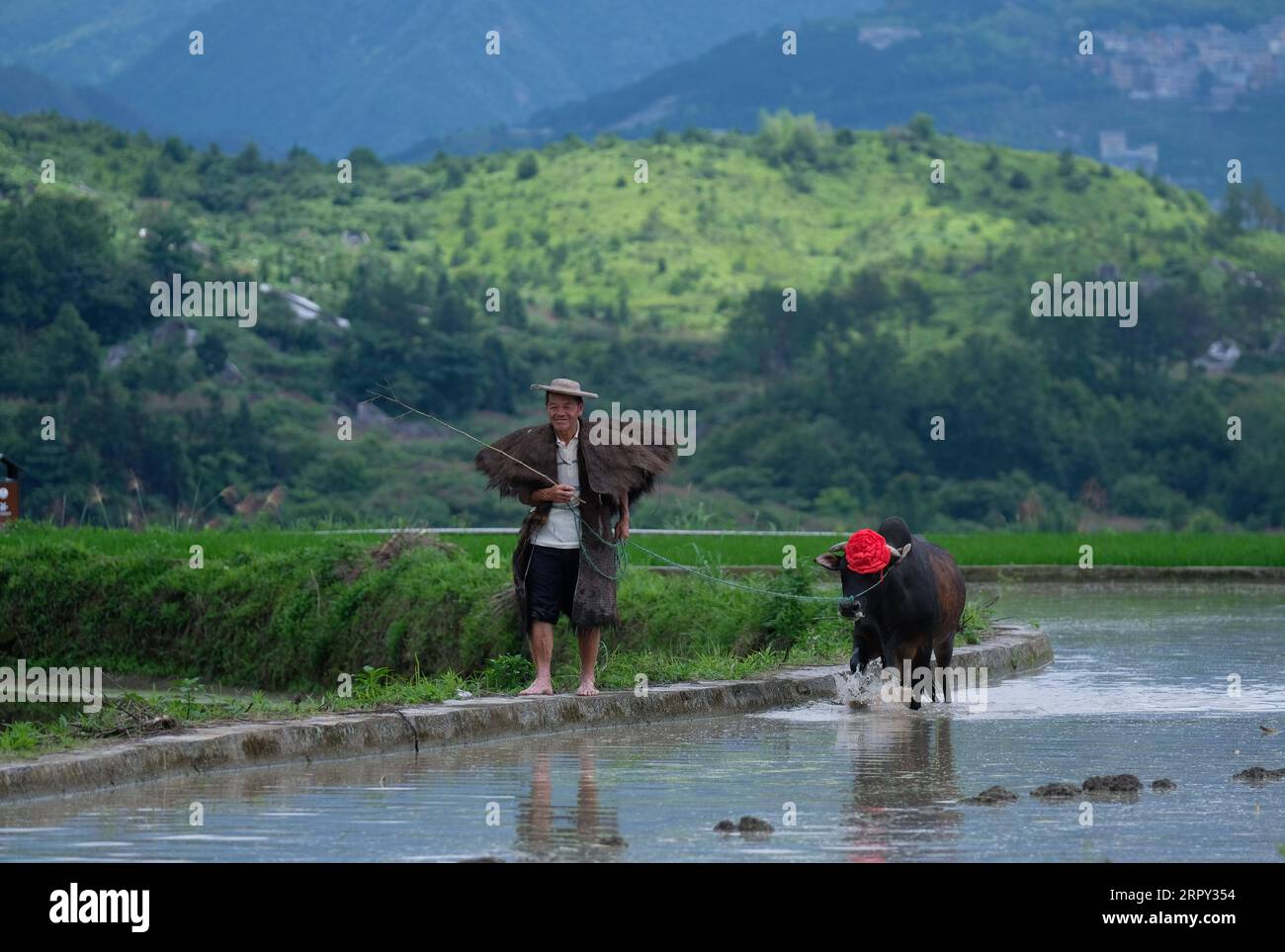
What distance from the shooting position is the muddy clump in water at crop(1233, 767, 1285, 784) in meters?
10.8

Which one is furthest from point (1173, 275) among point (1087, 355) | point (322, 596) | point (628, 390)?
point (322, 596)

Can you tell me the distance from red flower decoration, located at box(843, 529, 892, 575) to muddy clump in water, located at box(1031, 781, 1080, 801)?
10.9ft

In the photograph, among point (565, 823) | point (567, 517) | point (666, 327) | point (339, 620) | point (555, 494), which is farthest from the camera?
point (666, 327)

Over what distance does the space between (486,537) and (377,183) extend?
99719mm

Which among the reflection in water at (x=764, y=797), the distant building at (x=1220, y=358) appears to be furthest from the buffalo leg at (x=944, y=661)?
the distant building at (x=1220, y=358)

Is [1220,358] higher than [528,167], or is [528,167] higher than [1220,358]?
[528,167]

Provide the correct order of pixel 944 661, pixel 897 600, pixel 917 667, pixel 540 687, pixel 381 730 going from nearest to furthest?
pixel 381 730 < pixel 540 687 < pixel 897 600 < pixel 917 667 < pixel 944 661

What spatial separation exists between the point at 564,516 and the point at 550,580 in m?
0.38

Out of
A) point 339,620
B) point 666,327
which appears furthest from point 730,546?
point 666,327

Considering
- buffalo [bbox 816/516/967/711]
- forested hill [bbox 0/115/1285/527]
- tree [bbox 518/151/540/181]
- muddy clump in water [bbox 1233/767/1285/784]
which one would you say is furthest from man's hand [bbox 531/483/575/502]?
tree [bbox 518/151/540/181]

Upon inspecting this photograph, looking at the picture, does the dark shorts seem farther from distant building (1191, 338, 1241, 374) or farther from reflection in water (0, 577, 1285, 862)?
distant building (1191, 338, 1241, 374)

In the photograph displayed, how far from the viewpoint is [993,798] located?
396 inches

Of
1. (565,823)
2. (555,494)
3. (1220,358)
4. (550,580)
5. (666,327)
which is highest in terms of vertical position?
(666,327)

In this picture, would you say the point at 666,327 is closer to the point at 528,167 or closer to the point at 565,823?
the point at 528,167
